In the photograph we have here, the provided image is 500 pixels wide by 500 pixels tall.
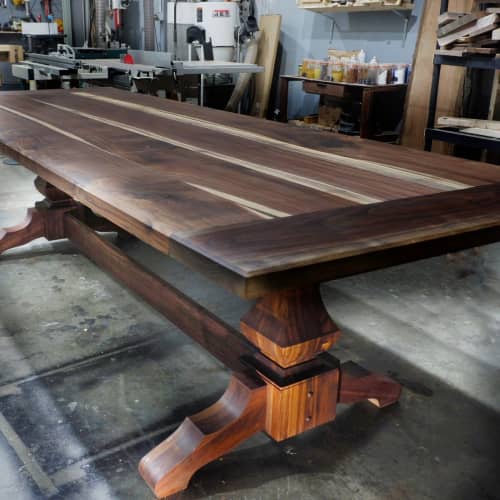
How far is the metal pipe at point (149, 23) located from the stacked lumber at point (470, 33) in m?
3.00

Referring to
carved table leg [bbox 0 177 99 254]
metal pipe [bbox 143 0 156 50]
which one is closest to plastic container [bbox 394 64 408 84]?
metal pipe [bbox 143 0 156 50]

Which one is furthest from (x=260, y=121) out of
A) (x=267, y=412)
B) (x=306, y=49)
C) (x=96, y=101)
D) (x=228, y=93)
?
(x=228, y=93)

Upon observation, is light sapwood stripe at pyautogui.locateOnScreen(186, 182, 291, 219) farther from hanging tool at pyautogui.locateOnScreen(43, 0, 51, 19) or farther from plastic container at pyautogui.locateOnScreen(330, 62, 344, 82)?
hanging tool at pyautogui.locateOnScreen(43, 0, 51, 19)

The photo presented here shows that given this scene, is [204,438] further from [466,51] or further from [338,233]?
[466,51]

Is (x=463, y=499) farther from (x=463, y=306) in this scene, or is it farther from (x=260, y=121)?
(x=260, y=121)

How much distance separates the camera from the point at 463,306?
2156mm

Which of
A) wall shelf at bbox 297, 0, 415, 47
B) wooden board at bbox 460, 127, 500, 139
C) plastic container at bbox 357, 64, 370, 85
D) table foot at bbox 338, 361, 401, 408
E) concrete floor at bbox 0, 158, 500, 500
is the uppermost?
wall shelf at bbox 297, 0, 415, 47

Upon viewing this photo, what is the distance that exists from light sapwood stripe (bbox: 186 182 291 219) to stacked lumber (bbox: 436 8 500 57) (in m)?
2.32

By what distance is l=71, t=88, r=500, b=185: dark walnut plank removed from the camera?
1319mm

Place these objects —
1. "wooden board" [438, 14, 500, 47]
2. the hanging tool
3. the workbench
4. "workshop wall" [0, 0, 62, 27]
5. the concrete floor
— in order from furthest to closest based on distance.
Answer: the hanging tool < "workshop wall" [0, 0, 62, 27] < the workbench < "wooden board" [438, 14, 500, 47] < the concrete floor

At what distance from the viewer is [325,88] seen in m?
4.31

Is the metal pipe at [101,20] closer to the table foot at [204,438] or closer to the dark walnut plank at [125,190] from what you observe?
the dark walnut plank at [125,190]

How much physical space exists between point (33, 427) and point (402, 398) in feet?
3.02

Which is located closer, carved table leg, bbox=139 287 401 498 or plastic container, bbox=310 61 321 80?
carved table leg, bbox=139 287 401 498
